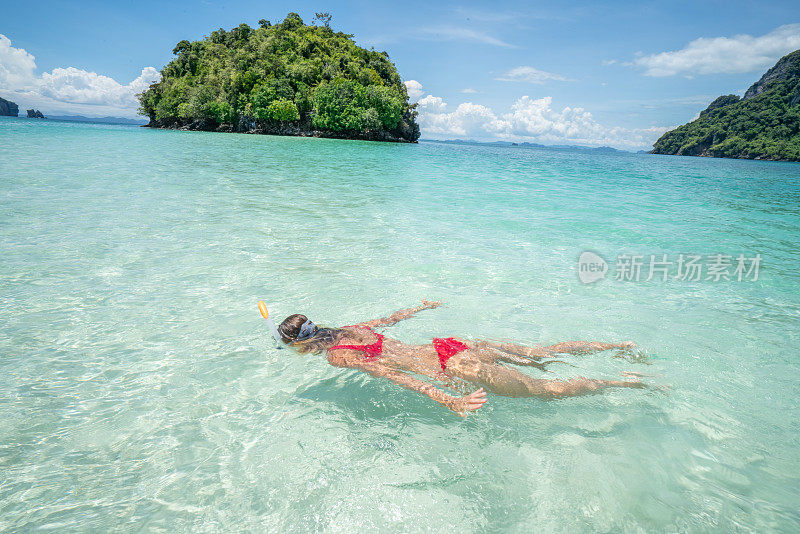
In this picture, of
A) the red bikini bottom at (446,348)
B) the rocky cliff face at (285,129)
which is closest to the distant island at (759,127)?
→ the rocky cliff face at (285,129)

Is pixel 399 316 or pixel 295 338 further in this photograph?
pixel 399 316

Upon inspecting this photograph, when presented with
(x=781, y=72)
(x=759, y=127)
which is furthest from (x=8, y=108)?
(x=781, y=72)

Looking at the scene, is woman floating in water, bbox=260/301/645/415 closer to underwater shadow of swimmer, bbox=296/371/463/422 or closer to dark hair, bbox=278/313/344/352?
dark hair, bbox=278/313/344/352

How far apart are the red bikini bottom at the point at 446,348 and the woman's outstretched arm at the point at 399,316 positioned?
0.88 meters

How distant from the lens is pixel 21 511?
225 centimetres

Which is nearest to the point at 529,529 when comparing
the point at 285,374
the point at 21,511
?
the point at 285,374

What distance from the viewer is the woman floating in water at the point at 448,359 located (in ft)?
11.4

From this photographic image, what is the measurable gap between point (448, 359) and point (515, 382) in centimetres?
71

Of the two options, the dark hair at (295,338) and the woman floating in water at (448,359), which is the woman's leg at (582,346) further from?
the dark hair at (295,338)

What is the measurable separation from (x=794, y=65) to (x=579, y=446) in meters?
191

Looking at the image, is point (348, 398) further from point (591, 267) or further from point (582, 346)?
point (591, 267)

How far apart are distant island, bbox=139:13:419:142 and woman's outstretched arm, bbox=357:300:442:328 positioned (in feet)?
214

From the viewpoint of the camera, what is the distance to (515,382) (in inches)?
138

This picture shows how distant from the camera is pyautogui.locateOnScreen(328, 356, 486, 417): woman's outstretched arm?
3.15 meters
